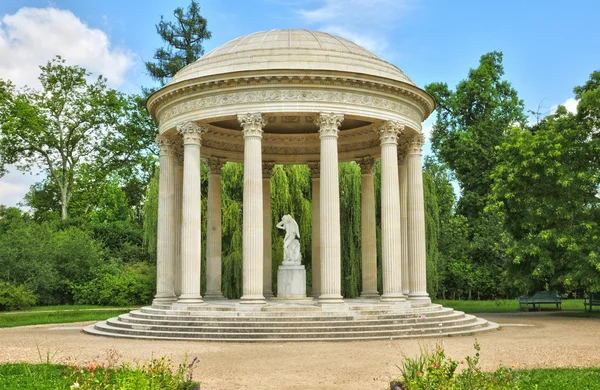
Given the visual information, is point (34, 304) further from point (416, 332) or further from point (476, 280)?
point (476, 280)

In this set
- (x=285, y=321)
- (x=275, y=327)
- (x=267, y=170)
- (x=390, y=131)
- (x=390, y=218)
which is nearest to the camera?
(x=275, y=327)

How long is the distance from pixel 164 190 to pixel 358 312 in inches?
563

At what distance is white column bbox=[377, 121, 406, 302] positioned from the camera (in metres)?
32.5

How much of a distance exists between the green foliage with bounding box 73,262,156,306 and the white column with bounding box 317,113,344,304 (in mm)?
30737

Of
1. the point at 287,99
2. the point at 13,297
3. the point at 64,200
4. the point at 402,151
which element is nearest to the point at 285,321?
the point at 287,99

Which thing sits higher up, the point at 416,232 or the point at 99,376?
the point at 416,232

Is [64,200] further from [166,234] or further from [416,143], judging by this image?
[416,143]

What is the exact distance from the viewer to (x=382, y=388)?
611 inches

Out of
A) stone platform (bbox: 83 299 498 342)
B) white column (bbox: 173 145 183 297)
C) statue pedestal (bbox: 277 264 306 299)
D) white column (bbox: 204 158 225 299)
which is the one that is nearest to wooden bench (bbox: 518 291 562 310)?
stone platform (bbox: 83 299 498 342)

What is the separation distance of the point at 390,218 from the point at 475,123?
40420 mm

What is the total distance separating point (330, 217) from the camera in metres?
31.0

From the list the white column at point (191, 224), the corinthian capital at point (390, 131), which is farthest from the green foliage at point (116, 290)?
the corinthian capital at point (390, 131)

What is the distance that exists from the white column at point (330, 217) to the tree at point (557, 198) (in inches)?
537

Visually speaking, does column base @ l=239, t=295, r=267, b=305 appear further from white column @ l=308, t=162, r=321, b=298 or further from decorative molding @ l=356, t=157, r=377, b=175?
decorative molding @ l=356, t=157, r=377, b=175
